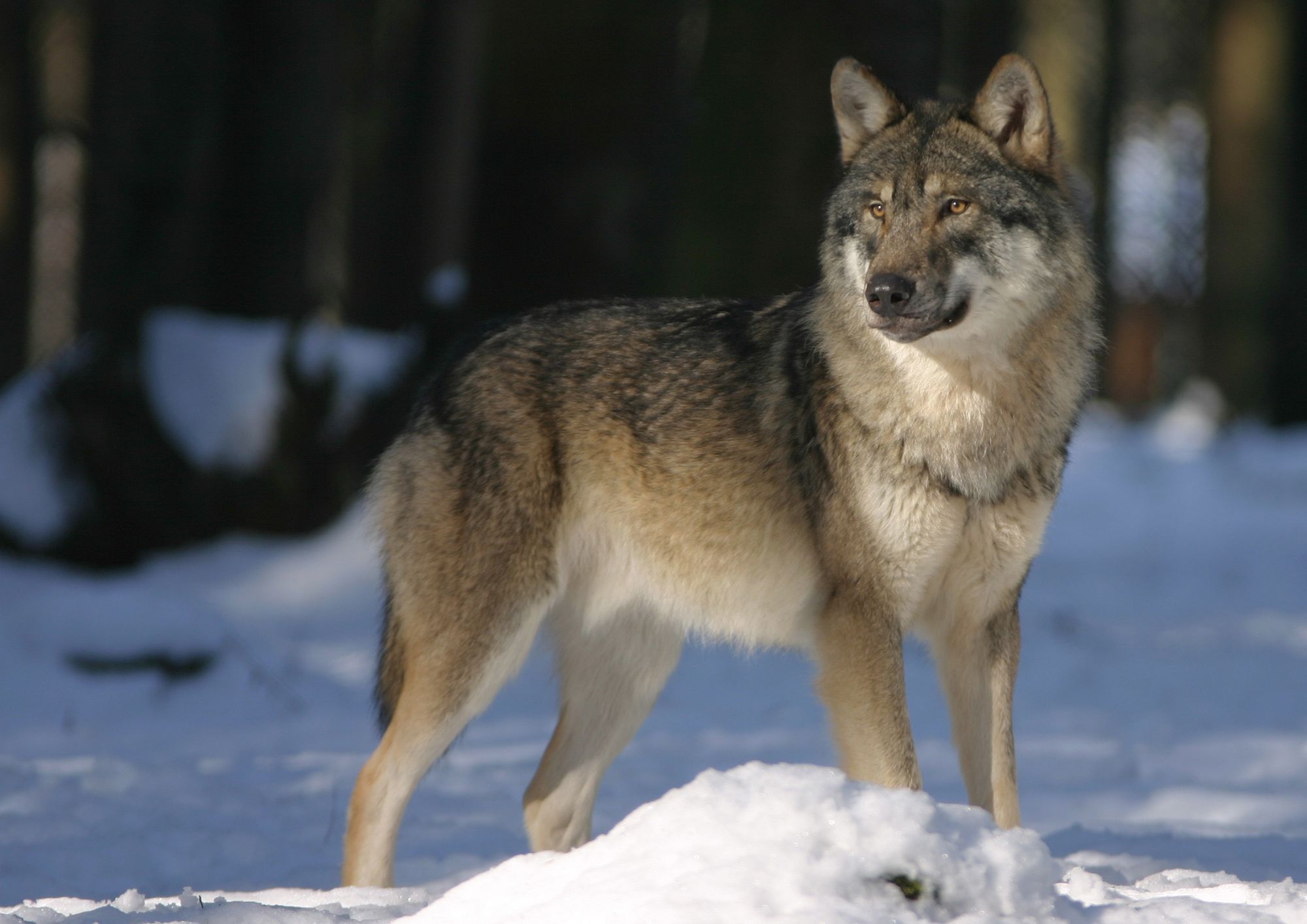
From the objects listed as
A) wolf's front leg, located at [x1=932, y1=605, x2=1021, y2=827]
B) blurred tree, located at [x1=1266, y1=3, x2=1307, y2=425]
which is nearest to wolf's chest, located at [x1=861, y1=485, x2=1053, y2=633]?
wolf's front leg, located at [x1=932, y1=605, x2=1021, y2=827]

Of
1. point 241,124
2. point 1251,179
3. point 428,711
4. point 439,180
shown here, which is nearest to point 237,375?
point 241,124

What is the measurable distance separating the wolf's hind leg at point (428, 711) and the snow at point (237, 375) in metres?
4.79

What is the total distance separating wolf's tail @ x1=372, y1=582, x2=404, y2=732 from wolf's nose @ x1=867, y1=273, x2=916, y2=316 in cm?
175

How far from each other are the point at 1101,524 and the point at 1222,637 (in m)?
3.69

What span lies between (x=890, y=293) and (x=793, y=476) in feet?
2.30

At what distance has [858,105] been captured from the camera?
4113 millimetres

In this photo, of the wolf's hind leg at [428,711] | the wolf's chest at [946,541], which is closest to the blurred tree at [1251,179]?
the wolf's chest at [946,541]

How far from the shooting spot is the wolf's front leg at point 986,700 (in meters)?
3.86

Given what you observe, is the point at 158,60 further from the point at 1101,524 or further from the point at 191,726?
the point at 1101,524

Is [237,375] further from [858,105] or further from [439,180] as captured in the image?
[439,180]

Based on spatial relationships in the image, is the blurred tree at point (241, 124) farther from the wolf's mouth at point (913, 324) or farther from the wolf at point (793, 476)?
the wolf's mouth at point (913, 324)

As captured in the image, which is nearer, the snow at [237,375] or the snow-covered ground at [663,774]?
the snow-covered ground at [663,774]

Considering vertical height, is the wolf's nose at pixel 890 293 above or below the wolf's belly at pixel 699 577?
above

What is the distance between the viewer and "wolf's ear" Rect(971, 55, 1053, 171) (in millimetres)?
3779
